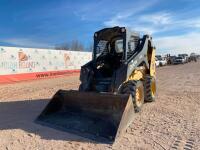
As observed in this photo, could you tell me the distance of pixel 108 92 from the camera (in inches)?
291

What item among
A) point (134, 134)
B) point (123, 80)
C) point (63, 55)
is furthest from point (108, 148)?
point (63, 55)

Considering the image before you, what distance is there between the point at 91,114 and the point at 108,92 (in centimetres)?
85

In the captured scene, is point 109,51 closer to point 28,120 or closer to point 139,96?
point 139,96

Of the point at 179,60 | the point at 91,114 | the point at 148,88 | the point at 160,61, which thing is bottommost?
the point at 91,114

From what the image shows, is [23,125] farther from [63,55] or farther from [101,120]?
[63,55]

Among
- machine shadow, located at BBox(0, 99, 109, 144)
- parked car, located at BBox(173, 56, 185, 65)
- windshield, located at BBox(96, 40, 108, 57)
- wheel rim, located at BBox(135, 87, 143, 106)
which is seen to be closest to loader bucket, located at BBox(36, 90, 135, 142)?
machine shadow, located at BBox(0, 99, 109, 144)

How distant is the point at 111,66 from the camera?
8.67 metres

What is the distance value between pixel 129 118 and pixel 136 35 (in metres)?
3.37

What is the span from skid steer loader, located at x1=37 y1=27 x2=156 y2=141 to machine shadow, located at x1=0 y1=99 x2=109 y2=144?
0.22 m

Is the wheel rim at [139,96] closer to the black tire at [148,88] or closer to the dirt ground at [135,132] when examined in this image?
the dirt ground at [135,132]

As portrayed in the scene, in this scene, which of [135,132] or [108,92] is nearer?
[135,132]

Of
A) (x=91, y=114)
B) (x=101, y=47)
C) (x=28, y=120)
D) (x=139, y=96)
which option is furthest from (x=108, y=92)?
(x=28, y=120)

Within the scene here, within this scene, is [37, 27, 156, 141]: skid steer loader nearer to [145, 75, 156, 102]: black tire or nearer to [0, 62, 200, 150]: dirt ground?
[145, 75, 156, 102]: black tire

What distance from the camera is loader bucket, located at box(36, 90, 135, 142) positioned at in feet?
19.5
